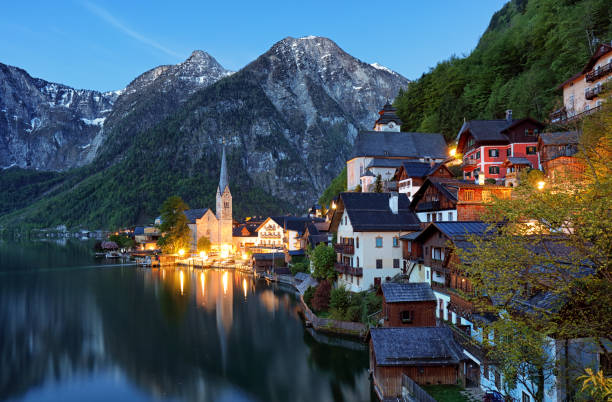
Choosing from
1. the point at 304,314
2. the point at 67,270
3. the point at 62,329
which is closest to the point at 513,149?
the point at 304,314

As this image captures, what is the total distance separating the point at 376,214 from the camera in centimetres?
3669

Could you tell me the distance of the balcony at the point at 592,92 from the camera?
35347 millimetres

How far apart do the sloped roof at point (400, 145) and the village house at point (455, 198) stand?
1071 inches

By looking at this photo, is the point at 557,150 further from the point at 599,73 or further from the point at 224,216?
the point at 224,216

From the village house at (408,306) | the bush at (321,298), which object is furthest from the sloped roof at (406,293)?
the bush at (321,298)

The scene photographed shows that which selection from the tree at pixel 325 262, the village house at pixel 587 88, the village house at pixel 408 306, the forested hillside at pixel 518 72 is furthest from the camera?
the forested hillside at pixel 518 72

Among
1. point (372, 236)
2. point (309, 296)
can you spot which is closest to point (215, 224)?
point (309, 296)

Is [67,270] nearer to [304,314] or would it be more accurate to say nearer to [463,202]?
[304,314]

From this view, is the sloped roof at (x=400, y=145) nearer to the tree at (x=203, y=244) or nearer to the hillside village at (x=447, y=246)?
the hillside village at (x=447, y=246)

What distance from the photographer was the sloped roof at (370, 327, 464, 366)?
2067 cm

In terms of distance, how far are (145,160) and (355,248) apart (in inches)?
7241

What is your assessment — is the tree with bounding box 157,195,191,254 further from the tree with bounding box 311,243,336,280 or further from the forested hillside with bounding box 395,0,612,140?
the tree with bounding box 311,243,336,280

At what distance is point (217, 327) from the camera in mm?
38500

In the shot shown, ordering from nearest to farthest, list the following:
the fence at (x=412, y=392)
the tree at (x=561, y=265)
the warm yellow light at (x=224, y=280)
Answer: the tree at (x=561, y=265) < the fence at (x=412, y=392) < the warm yellow light at (x=224, y=280)
